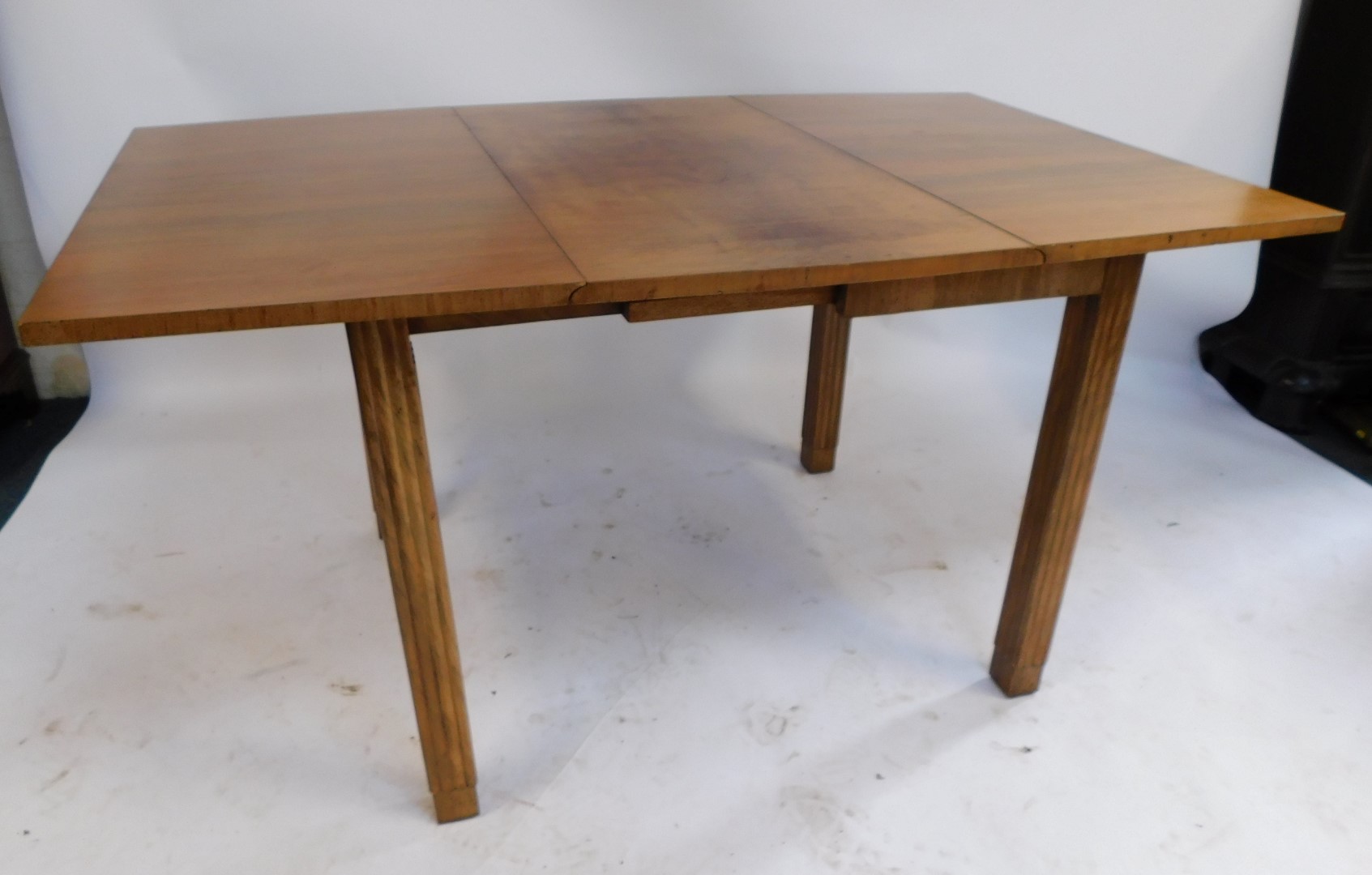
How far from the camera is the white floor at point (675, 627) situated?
53.7 inches

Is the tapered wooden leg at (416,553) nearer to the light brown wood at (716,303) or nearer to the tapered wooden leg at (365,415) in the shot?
the tapered wooden leg at (365,415)

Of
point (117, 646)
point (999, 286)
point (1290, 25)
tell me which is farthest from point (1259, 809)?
point (1290, 25)

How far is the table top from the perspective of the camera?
3.30 feet

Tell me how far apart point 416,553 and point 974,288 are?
72 cm

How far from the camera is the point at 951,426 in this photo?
2416 millimetres

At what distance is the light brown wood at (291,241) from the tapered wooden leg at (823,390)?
771mm

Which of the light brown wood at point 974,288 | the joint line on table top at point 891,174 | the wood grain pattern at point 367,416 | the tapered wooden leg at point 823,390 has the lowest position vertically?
the tapered wooden leg at point 823,390

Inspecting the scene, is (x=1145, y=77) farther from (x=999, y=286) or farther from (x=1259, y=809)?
(x=1259, y=809)

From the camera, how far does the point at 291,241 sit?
3.69 ft

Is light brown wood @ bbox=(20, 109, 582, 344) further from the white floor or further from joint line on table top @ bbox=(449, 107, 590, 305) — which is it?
the white floor

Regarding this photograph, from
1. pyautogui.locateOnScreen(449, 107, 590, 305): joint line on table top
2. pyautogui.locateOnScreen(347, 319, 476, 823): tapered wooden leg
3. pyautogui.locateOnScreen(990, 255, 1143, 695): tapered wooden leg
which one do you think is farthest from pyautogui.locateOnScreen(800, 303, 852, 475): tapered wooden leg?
pyautogui.locateOnScreen(347, 319, 476, 823): tapered wooden leg

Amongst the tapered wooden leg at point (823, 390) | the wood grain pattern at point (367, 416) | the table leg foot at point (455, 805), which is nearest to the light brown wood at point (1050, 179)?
the tapered wooden leg at point (823, 390)

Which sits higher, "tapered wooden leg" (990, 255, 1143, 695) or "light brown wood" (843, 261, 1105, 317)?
"light brown wood" (843, 261, 1105, 317)

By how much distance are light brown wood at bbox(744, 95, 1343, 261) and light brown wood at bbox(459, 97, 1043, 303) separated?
56 millimetres
